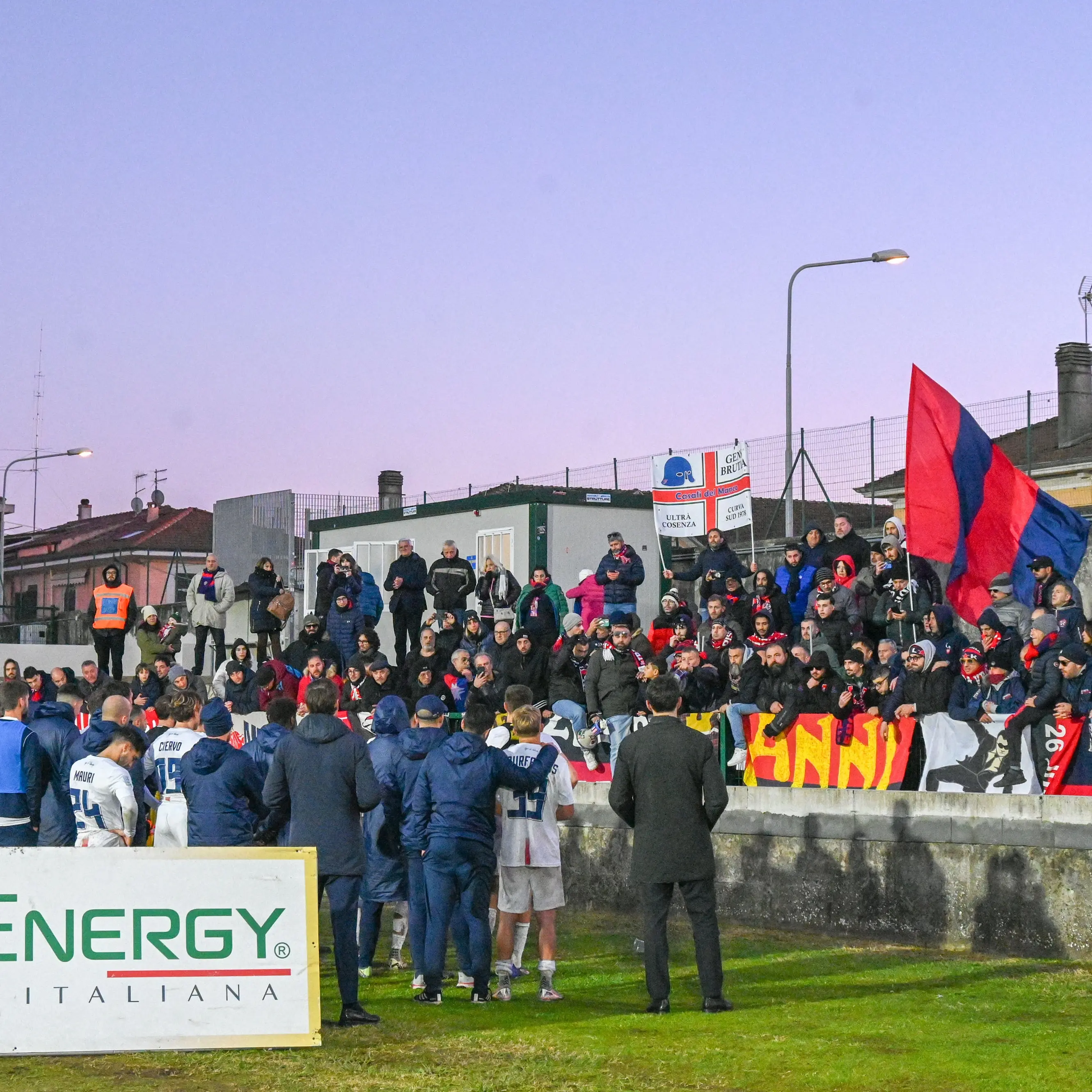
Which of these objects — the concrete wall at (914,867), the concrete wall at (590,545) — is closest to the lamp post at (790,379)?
the concrete wall at (590,545)

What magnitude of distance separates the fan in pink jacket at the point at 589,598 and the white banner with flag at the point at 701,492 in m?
2.18

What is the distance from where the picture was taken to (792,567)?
1953cm

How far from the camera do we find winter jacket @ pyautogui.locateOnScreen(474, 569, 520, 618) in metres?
23.1

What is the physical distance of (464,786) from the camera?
10.6 m

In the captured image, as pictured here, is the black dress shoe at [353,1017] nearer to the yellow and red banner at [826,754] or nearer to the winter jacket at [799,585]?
the yellow and red banner at [826,754]

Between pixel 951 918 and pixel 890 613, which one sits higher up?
pixel 890 613

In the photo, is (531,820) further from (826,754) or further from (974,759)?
(826,754)

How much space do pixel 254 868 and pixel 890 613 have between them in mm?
9889

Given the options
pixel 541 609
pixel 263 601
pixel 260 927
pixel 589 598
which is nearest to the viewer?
pixel 260 927

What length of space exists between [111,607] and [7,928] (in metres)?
18.7

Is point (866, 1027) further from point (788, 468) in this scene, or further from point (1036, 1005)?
point (788, 468)


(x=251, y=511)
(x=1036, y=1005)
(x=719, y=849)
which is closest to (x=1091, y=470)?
(x=251, y=511)

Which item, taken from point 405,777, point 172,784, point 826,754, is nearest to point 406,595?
point 826,754

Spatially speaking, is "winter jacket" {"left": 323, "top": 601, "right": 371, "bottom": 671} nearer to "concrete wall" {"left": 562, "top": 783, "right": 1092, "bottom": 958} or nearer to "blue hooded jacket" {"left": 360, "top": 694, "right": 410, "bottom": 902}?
"concrete wall" {"left": 562, "top": 783, "right": 1092, "bottom": 958}
